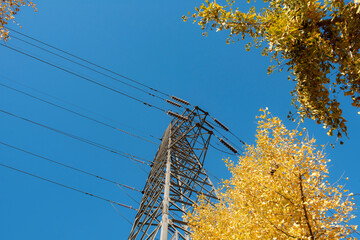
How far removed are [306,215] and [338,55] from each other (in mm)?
2727

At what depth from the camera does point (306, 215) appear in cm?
389

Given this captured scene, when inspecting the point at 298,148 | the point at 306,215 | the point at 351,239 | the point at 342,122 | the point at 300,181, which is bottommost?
the point at 351,239

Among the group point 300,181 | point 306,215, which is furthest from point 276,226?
point 300,181

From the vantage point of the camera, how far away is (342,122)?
3.39 m

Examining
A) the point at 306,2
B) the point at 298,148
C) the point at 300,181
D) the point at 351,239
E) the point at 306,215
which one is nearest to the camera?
the point at 306,2

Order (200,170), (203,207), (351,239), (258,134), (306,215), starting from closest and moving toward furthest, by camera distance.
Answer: (351,239) → (306,215) → (203,207) → (258,134) → (200,170)

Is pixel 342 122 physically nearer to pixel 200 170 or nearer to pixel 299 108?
pixel 299 108

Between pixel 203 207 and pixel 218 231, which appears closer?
pixel 218 231

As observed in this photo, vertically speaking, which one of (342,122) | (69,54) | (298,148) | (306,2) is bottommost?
(342,122)

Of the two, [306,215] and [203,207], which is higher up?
[203,207]

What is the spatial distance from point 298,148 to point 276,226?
6.34ft

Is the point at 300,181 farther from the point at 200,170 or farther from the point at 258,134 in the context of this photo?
the point at 200,170

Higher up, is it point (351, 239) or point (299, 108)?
point (299, 108)

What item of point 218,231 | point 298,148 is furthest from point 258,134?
point 218,231
